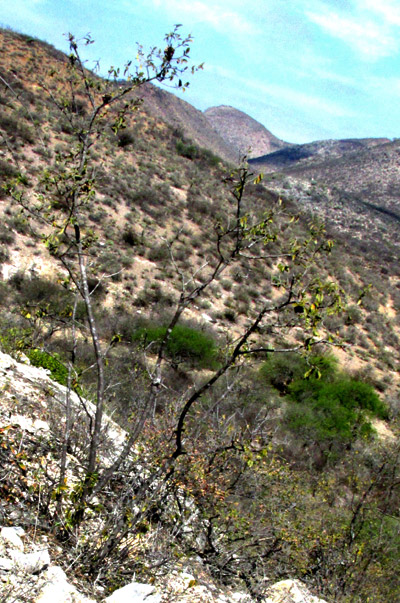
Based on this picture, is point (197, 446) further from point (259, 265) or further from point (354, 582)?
point (259, 265)

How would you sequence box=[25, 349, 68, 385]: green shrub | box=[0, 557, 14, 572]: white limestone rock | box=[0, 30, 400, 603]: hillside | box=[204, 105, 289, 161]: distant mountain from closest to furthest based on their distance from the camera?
box=[0, 557, 14, 572]: white limestone rock
box=[0, 30, 400, 603]: hillside
box=[25, 349, 68, 385]: green shrub
box=[204, 105, 289, 161]: distant mountain

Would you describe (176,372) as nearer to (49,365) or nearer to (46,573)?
(49,365)

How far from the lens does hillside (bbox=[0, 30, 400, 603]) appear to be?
9.64 ft

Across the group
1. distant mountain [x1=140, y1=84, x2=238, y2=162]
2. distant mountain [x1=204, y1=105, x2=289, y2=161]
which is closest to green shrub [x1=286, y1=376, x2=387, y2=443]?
distant mountain [x1=140, y1=84, x2=238, y2=162]

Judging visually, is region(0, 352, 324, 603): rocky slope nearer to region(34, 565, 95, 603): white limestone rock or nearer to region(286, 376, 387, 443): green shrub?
region(34, 565, 95, 603): white limestone rock

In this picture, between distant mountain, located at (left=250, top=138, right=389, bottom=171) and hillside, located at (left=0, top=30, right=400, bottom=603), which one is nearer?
hillside, located at (left=0, top=30, right=400, bottom=603)

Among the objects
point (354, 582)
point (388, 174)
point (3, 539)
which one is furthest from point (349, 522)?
point (388, 174)

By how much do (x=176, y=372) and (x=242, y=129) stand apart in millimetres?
126951

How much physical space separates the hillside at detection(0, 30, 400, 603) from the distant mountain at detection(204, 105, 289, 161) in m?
95.6

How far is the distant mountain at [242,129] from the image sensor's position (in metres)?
122

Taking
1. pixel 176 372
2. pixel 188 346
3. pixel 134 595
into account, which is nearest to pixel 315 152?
pixel 188 346

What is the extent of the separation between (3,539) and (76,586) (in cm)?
52

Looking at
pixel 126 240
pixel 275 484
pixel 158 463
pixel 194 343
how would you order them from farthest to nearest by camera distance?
pixel 126 240 → pixel 194 343 → pixel 275 484 → pixel 158 463

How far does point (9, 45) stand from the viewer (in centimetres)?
2786
